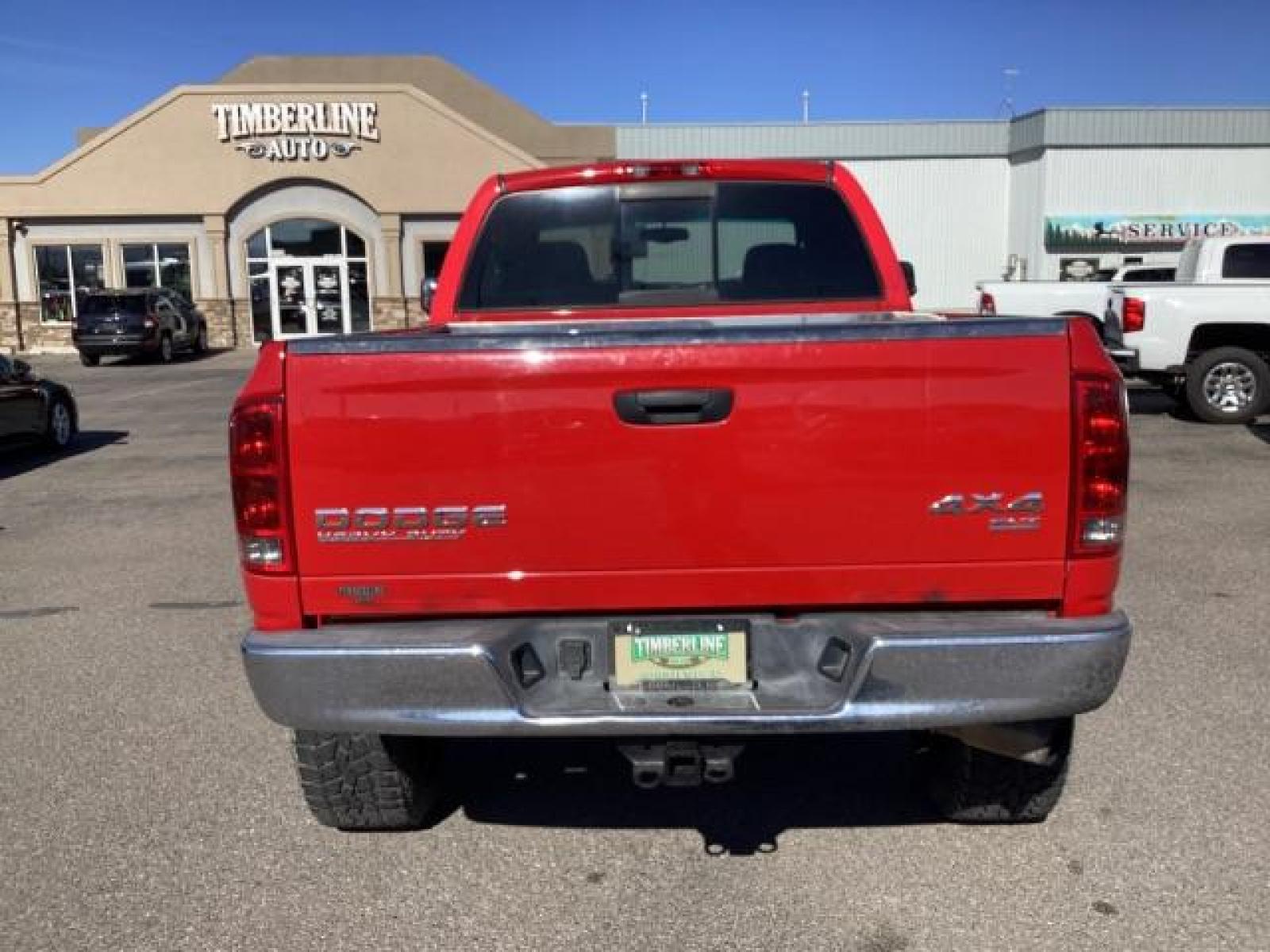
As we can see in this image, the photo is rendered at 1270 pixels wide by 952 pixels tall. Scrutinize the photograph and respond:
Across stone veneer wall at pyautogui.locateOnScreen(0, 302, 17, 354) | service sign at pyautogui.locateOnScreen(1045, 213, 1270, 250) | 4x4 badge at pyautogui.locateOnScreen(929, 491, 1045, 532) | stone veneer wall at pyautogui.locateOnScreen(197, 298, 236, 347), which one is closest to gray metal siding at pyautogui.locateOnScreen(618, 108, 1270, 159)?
service sign at pyautogui.locateOnScreen(1045, 213, 1270, 250)

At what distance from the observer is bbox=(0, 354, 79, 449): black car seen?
11891 millimetres

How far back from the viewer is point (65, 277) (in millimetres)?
32969

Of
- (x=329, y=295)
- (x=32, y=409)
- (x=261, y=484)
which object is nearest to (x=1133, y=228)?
(x=329, y=295)

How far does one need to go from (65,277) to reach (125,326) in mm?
7197

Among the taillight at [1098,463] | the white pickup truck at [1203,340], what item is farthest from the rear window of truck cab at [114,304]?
the taillight at [1098,463]

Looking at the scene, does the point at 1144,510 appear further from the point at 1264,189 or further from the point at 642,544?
the point at 1264,189

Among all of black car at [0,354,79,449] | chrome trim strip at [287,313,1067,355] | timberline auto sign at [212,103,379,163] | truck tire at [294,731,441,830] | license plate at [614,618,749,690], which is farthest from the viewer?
timberline auto sign at [212,103,379,163]

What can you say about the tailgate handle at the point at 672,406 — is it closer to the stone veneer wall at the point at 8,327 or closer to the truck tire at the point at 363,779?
the truck tire at the point at 363,779

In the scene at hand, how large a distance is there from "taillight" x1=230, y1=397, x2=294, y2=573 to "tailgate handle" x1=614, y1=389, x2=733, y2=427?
839 millimetres

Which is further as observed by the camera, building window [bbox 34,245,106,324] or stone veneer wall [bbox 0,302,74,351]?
stone veneer wall [bbox 0,302,74,351]

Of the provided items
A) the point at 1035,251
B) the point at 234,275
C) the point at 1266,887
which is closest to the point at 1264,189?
the point at 1035,251

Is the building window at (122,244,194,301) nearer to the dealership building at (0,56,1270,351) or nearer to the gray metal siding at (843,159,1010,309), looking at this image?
the dealership building at (0,56,1270,351)

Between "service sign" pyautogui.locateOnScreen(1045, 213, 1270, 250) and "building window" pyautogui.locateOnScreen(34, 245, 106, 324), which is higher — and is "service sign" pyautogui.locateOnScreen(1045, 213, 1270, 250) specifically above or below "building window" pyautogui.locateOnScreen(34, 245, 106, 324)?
above

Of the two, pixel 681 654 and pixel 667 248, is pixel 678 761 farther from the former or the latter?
pixel 667 248
